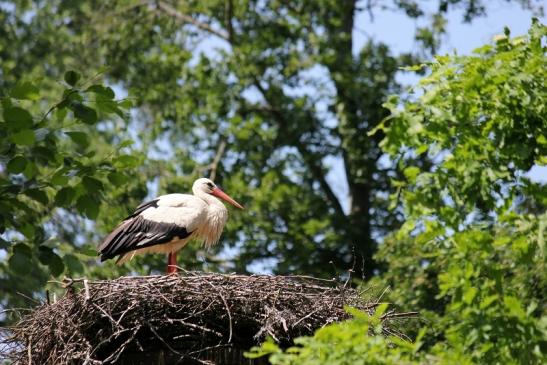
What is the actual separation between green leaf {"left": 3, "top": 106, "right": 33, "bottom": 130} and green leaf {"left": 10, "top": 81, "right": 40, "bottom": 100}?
88 millimetres

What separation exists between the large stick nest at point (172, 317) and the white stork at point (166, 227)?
2217 millimetres

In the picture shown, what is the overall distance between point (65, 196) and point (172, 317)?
1275mm

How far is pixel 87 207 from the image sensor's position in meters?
8.76

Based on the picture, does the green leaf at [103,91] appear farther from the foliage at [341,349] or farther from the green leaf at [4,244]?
the foliage at [341,349]

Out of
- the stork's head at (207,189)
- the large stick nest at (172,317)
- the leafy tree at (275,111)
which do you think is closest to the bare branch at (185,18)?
the leafy tree at (275,111)

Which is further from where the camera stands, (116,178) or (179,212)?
(179,212)

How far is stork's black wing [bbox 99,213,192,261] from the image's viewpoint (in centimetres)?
1193

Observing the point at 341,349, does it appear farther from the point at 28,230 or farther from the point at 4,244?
the point at 28,230

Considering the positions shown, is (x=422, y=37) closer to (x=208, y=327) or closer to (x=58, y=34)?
(x=58, y=34)

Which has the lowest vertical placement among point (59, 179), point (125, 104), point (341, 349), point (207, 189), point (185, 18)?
point (341, 349)

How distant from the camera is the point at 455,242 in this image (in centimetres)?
812

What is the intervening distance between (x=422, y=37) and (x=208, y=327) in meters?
14.3

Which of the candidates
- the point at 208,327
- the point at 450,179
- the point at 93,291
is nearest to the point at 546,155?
the point at 450,179

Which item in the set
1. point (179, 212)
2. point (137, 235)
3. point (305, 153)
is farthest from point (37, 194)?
point (305, 153)
